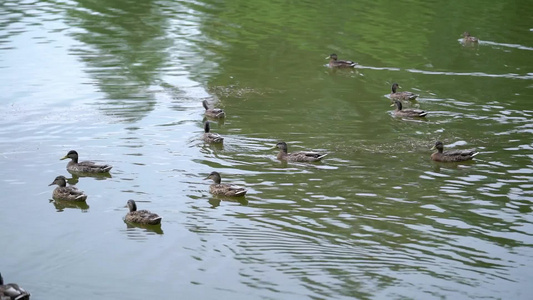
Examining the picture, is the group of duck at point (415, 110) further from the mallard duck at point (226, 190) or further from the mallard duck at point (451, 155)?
the mallard duck at point (226, 190)

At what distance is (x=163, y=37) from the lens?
31250mm

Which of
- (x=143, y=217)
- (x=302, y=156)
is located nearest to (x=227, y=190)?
(x=143, y=217)

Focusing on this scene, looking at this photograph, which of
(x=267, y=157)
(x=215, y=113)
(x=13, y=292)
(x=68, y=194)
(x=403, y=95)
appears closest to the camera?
(x=13, y=292)

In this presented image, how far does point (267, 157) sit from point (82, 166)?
3.76 meters

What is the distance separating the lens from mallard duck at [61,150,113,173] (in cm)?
1786

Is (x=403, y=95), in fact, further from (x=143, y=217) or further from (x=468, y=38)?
(x=143, y=217)

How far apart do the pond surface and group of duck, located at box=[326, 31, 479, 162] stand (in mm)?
230

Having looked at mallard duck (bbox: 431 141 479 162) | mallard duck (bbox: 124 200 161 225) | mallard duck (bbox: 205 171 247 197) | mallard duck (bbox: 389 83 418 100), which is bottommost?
mallard duck (bbox: 124 200 161 225)

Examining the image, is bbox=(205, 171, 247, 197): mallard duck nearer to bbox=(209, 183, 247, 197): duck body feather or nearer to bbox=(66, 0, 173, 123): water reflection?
bbox=(209, 183, 247, 197): duck body feather

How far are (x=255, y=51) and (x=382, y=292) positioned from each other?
17.3 metres

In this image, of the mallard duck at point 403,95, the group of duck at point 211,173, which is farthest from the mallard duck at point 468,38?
the group of duck at point 211,173

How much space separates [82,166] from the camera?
18.0 metres

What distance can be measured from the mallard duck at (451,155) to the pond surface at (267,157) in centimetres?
20

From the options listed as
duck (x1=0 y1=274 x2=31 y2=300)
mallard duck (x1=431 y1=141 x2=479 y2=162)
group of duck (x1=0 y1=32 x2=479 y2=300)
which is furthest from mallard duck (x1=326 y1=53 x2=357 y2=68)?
duck (x1=0 y1=274 x2=31 y2=300)
